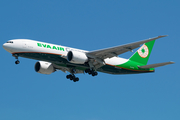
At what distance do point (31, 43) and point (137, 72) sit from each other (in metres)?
16.2

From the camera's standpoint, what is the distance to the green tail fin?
4584cm

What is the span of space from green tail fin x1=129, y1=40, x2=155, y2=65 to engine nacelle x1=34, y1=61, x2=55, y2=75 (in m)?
12.1

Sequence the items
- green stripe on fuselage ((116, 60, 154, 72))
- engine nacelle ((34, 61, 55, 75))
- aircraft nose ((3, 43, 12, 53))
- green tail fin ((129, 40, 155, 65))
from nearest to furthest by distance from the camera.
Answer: aircraft nose ((3, 43, 12, 53))
green stripe on fuselage ((116, 60, 154, 72))
engine nacelle ((34, 61, 55, 75))
green tail fin ((129, 40, 155, 65))

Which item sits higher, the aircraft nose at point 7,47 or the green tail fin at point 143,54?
the green tail fin at point 143,54

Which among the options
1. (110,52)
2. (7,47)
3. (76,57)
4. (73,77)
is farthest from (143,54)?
(7,47)

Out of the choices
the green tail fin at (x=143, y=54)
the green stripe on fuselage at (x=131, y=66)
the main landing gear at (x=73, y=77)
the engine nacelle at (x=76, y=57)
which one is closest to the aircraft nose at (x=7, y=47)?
the engine nacelle at (x=76, y=57)

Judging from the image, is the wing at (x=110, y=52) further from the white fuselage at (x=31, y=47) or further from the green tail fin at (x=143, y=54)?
the green tail fin at (x=143, y=54)

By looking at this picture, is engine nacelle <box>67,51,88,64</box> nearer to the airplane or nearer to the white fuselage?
the airplane

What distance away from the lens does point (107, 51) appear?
38781 millimetres

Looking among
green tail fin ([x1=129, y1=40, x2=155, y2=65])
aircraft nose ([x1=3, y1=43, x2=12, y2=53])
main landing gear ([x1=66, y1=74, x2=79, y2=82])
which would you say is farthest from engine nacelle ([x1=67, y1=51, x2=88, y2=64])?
green tail fin ([x1=129, y1=40, x2=155, y2=65])

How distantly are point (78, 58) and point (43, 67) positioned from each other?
7649mm

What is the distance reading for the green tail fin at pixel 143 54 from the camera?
45844 mm

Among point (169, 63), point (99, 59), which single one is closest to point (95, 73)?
point (99, 59)

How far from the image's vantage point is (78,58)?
3856cm
